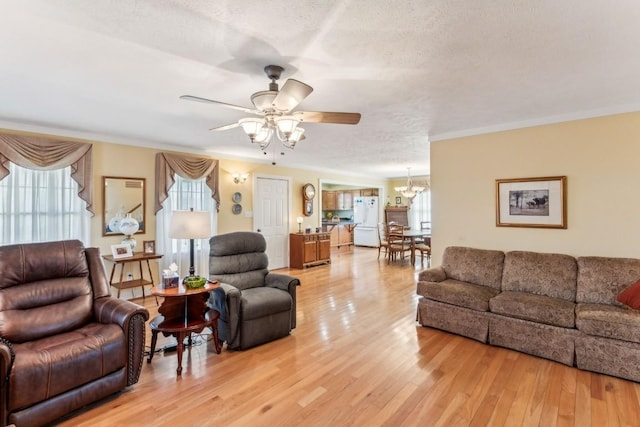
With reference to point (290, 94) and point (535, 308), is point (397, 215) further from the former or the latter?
point (290, 94)

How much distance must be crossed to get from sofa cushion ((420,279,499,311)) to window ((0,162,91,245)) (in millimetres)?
4579

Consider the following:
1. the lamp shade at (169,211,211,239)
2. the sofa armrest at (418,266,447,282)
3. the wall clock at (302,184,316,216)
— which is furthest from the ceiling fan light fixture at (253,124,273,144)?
the wall clock at (302,184,316,216)

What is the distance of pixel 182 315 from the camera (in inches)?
113

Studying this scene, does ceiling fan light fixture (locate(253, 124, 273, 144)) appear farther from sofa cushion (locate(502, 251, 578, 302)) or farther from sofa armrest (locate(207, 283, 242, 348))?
sofa cushion (locate(502, 251, 578, 302))

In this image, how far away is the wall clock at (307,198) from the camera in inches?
293

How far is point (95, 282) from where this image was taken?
2.64 meters

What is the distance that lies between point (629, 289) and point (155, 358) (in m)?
4.24

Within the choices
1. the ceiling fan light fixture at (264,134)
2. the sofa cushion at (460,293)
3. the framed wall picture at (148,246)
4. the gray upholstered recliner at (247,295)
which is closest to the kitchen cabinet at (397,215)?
the sofa cushion at (460,293)

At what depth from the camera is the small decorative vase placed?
4395 mm

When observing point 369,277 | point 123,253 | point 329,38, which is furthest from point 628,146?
point 123,253

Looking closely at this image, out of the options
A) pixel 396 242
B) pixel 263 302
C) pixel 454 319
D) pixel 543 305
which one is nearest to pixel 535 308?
pixel 543 305

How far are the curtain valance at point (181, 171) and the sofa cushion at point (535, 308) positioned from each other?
15.0 feet

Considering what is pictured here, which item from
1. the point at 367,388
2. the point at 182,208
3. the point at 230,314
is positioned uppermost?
the point at 182,208

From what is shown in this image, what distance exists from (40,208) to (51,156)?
0.69m
